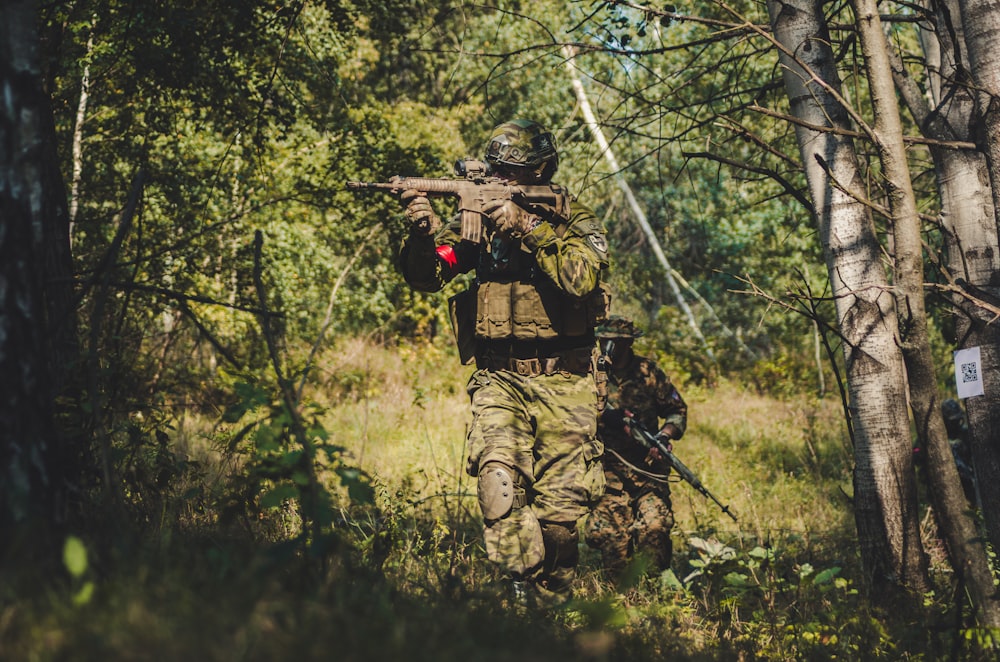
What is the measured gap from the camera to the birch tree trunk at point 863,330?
3941mm

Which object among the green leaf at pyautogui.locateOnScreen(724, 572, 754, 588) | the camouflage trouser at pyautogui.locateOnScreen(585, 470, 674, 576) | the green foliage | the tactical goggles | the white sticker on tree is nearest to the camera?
the green foliage

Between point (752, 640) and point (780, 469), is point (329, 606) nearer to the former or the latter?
point (752, 640)

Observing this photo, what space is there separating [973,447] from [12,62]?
3.96 meters

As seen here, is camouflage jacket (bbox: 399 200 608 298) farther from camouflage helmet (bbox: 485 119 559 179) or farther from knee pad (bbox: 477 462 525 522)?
knee pad (bbox: 477 462 525 522)

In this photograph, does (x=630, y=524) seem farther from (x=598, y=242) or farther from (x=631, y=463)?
(x=598, y=242)

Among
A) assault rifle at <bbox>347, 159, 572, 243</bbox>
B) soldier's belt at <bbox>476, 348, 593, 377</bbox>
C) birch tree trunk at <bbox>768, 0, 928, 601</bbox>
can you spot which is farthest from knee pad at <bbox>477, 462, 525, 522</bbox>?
birch tree trunk at <bbox>768, 0, 928, 601</bbox>

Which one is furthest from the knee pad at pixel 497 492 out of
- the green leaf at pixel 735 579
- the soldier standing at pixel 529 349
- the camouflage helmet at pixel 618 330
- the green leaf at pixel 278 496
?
the green leaf at pixel 278 496

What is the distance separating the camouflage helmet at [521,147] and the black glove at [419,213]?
59cm

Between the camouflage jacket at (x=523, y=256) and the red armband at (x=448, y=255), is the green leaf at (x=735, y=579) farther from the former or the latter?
the red armband at (x=448, y=255)

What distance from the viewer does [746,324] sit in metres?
24.9

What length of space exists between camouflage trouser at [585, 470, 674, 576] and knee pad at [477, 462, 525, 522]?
148 centimetres

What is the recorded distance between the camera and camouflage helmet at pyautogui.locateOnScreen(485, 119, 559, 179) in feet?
16.0

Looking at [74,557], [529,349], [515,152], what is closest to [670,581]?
[529,349]

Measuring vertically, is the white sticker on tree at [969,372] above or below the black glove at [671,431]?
above
